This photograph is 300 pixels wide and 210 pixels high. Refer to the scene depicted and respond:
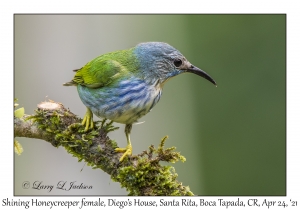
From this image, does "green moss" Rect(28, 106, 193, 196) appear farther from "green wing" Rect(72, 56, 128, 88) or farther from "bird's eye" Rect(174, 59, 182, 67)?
"bird's eye" Rect(174, 59, 182, 67)

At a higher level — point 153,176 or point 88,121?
point 88,121

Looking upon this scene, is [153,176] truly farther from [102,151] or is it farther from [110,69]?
[110,69]

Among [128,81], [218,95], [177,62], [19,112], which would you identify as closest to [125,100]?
[128,81]

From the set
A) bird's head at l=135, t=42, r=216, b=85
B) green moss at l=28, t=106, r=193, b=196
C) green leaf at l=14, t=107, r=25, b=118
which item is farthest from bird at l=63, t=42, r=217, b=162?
green leaf at l=14, t=107, r=25, b=118

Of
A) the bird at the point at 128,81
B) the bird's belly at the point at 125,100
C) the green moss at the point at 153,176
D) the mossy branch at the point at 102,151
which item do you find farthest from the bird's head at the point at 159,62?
the green moss at the point at 153,176

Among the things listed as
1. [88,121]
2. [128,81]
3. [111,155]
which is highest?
[128,81]

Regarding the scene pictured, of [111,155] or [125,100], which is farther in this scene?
[125,100]

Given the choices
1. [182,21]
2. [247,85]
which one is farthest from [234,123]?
[182,21]

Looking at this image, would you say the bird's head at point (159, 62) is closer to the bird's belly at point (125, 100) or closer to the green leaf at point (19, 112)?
the bird's belly at point (125, 100)
